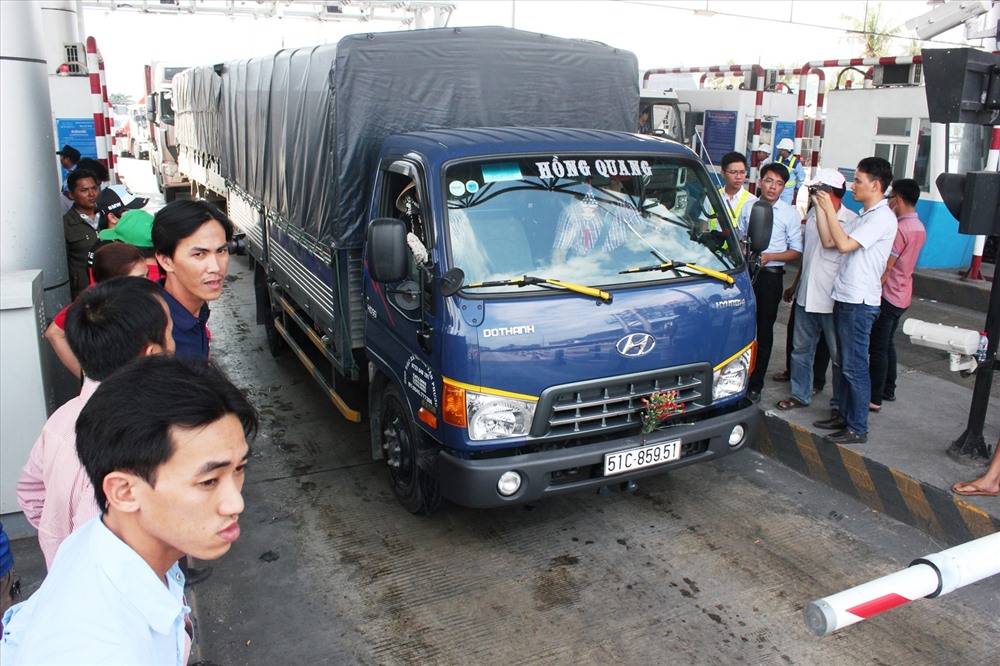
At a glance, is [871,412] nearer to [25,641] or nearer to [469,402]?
[469,402]

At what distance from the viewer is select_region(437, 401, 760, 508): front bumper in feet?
12.3

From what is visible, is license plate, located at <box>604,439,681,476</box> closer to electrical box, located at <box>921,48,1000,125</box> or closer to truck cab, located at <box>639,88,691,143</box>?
electrical box, located at <box>921,48,1000,125</box>

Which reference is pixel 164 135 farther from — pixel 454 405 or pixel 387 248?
pixel 454 405

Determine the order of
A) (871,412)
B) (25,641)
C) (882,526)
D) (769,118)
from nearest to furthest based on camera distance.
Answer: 1. (25,641)
2. (882,526)
3. (871,412)
4. (769,118)

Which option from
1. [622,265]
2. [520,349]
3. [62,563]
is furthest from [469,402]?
[62,563]

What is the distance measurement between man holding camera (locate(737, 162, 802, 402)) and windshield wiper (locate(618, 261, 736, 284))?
5.75 feet

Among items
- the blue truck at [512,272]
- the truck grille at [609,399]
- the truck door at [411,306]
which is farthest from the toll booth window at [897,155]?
the truck door at [411,306]

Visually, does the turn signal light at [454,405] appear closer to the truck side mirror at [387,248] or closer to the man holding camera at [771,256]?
the truck side mirror at [387,248]

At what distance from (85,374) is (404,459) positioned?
2.43 meters

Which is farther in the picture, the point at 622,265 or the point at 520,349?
the point at 622,265

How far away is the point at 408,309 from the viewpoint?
421cm

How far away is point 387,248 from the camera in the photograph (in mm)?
3902

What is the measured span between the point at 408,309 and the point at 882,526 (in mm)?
3058

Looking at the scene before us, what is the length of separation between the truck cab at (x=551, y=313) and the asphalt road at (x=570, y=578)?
47cm
